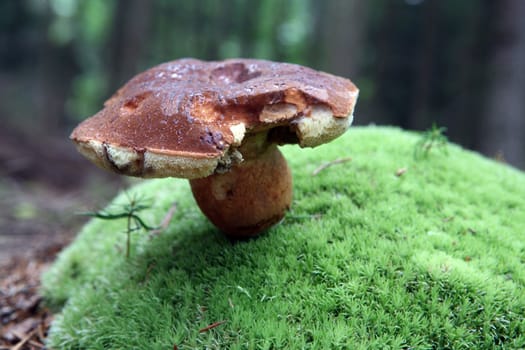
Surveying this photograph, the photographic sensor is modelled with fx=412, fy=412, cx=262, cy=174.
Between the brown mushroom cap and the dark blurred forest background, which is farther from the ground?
the brown mushroom cap

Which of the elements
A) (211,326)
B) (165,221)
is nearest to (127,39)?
(165,221)

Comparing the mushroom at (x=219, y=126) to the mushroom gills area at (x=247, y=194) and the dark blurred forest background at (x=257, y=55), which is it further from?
the dark blurred forest background at (x=257, y=55)

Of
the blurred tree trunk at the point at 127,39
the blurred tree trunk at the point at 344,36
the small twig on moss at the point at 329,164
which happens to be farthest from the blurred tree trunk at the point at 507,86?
the blurred tree trunk at the point at 127,39

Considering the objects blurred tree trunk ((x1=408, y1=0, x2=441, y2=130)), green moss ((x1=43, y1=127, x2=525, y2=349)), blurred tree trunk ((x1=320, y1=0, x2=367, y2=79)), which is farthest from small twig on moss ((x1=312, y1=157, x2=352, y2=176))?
blurred tree trunk ((x1=408, y1=0, x2=441, y2=130))

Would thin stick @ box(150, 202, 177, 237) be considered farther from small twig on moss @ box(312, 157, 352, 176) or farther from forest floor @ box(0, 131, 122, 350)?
small twig on moss @ box(312, 157, 352, 176)

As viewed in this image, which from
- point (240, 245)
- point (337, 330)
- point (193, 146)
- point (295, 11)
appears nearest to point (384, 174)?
point (240, 245)

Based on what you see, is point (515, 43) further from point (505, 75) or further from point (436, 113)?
point (436, 113)
